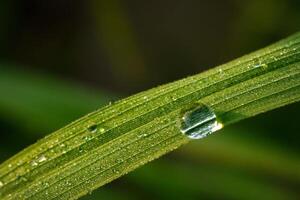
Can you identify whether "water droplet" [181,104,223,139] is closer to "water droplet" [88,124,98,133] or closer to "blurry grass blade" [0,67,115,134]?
"water droplet" [88,124,98,133]

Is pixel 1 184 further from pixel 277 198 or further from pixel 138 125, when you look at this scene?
pixel 277 198

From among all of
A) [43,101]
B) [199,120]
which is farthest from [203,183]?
[199,120]

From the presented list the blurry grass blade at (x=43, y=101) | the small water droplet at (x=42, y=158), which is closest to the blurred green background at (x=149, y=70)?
the blurry grass blade at (x=43, y=101)

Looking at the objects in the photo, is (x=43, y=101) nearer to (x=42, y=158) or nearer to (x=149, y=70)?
(x=149, y=70)

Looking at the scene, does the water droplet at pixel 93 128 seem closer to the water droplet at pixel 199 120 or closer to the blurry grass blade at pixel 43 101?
the water droplet at pixel 199 120

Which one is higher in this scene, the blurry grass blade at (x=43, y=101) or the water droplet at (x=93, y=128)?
the blurry grass blade at (x=43, y=101)

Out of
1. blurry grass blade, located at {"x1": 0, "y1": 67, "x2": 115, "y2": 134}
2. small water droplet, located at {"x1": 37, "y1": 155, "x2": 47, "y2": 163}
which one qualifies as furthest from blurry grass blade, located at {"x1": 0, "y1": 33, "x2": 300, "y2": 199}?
blurry grass blade, located at {"x1": 0, "y1": 67, "x2": 115, "y2": 134}

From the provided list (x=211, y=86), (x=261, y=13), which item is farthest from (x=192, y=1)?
(x=211, y=86)
